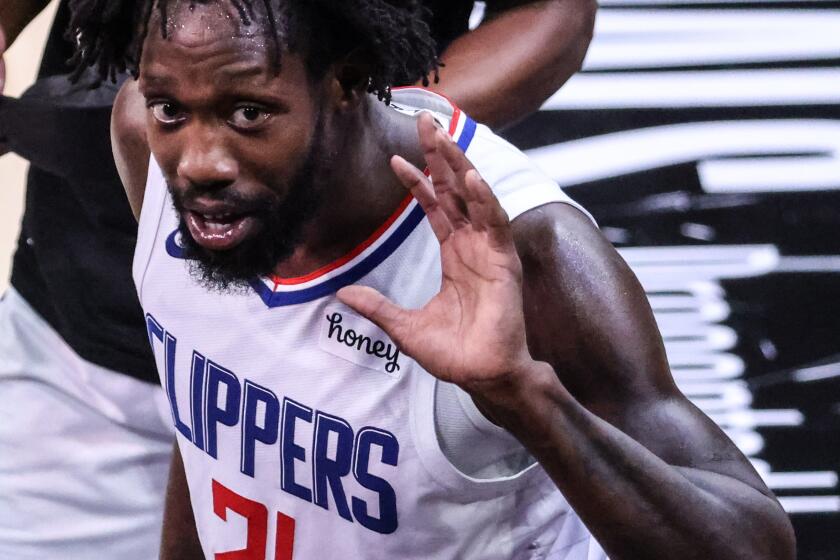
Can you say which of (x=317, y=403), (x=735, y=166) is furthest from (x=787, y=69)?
(x=317, y=403)

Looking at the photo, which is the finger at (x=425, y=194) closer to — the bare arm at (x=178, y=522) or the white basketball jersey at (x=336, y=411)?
the white basketball jersey at (x=336, y=411)

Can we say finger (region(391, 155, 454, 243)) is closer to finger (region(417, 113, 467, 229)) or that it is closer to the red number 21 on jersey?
finger (region(417, 113, 467, 229))

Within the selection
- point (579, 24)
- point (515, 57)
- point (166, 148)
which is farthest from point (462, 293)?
point (579, 24)

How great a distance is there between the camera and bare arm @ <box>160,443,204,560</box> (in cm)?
159

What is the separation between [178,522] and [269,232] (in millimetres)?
550

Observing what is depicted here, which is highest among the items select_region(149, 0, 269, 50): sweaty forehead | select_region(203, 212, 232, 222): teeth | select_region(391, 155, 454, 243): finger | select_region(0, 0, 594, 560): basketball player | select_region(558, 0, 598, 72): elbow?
select_region(149, 0, 269, 50): sweaty forehead

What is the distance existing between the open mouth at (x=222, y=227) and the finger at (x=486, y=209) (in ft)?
0.76

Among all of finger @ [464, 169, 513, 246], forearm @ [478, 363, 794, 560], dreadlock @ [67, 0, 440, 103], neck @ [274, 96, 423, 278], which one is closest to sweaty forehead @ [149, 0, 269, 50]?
dreadlock @ [67, 0, 440, 103]

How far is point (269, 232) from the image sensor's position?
1194 mm

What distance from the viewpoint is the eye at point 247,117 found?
1.15 metres

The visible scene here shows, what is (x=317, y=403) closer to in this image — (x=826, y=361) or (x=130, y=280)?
(x=130, y=280)

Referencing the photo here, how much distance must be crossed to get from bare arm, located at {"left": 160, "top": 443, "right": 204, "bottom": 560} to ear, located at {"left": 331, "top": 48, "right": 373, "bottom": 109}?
1.80ft

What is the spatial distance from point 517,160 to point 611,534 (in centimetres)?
38

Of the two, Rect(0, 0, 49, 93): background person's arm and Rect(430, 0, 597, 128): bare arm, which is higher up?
Rect(430, 0, 597, 128): bare arm
